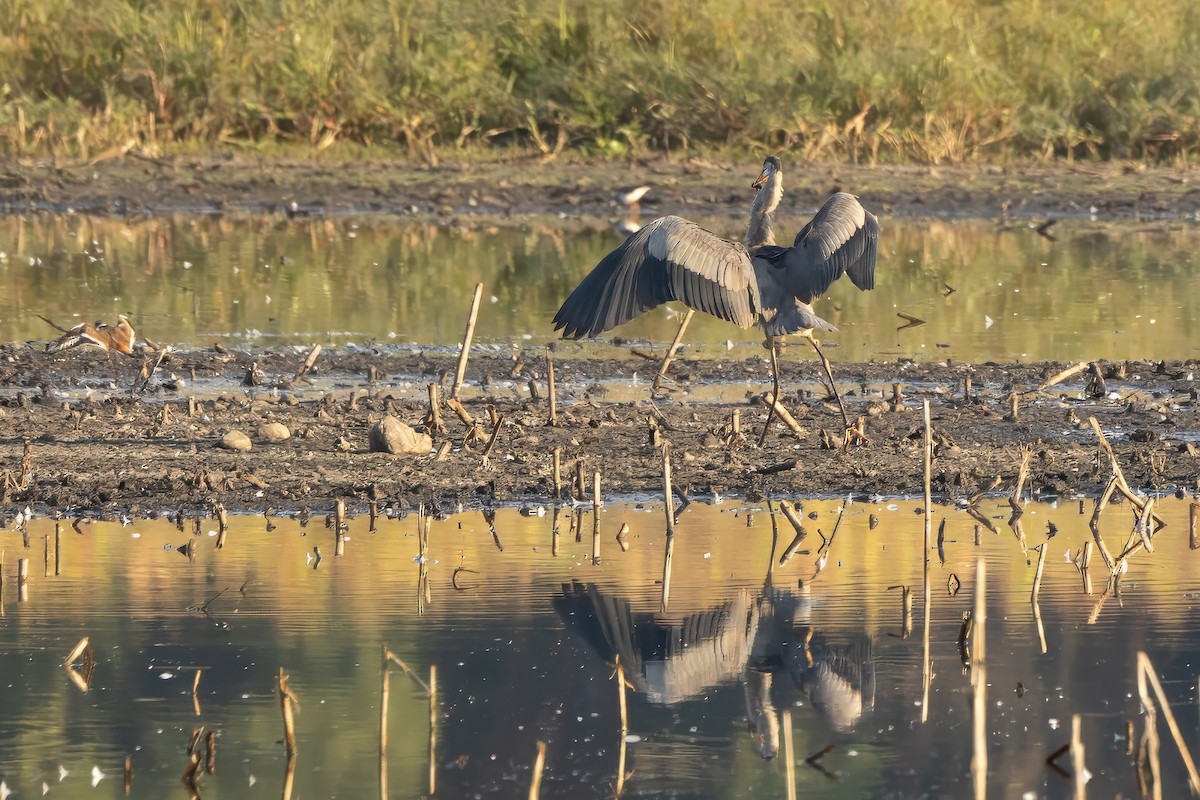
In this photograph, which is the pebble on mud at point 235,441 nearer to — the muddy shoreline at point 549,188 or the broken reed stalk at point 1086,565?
the broken reed stalk at point 1086,565

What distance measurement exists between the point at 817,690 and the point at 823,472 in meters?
2.97

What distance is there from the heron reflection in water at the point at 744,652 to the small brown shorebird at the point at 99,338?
4.99 meters

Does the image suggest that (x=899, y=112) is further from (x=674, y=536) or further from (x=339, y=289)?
(x=674, y=536)

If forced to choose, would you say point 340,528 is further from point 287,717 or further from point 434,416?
point 287,717

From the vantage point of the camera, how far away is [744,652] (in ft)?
22.0

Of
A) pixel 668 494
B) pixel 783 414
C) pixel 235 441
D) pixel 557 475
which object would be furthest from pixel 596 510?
pixel 235 441

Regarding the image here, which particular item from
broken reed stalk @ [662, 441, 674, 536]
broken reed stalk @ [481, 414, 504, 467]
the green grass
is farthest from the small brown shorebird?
the green grass

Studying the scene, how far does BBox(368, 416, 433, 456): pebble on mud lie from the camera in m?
9.38

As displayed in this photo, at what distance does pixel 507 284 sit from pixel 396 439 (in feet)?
24.1

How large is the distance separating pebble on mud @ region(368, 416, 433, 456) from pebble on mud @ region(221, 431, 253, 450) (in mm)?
551

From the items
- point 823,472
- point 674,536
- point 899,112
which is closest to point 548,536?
point 674,536

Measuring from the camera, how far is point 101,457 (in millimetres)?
9242

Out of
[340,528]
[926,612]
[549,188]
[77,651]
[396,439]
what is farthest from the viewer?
[549,188]

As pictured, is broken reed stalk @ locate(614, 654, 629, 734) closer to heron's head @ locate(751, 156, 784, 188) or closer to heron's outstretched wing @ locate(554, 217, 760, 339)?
heron's outstretched wing @ locate(554, 217, 760, 339)
